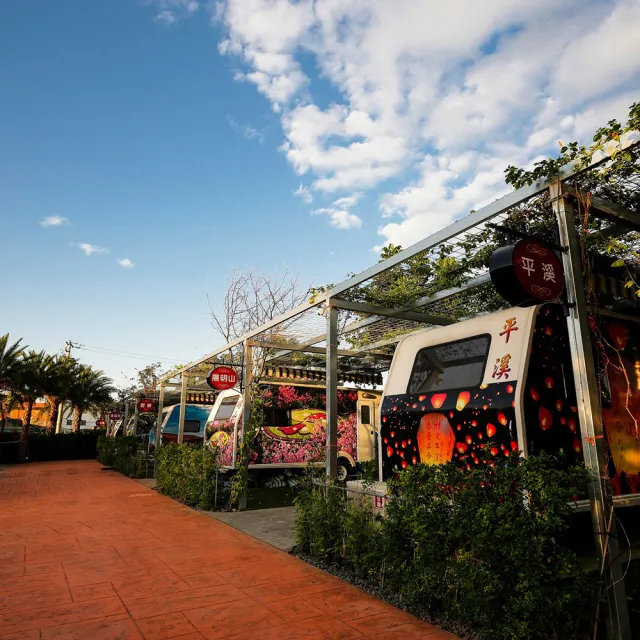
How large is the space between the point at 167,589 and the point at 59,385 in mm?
23704

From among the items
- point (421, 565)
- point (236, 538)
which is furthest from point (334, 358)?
point (421, 565)

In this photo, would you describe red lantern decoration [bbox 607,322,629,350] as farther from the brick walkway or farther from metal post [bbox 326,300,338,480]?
metal post [bbox 326,300,338,480]

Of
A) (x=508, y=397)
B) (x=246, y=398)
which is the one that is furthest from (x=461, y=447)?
(x=246, y=398)

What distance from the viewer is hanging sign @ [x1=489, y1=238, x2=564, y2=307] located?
3.73 m

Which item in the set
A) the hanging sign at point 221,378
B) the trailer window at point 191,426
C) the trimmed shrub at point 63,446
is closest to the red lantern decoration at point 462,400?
the hanging sign at point 221,378

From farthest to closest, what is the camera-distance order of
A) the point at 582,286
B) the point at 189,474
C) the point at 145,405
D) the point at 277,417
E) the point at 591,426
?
the point at 145,405, the point at 277,417, the point at 189,474, the point at 582,286, the point at 591,426

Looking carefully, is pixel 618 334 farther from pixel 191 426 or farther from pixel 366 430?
pixel 191 426

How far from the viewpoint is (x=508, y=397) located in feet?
13.5

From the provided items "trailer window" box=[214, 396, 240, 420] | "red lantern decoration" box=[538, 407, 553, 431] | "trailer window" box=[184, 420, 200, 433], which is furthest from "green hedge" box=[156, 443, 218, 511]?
"red lantern decoration" box=[538, 407, 553, 431]

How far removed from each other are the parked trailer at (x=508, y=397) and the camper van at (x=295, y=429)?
19.5 feet

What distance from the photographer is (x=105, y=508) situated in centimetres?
962

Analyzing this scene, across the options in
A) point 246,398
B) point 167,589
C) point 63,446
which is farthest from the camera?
point 63,446

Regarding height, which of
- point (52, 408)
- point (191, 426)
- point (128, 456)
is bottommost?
point (128, 456)

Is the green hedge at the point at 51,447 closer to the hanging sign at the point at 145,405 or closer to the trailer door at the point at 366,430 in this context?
the hanging sign at the point at 145,405
